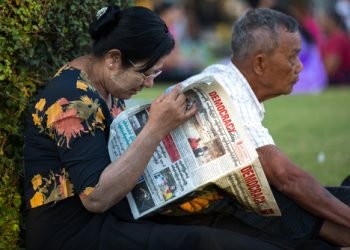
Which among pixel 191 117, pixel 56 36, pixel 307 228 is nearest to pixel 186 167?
pixel 191 117

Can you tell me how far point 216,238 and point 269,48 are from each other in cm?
131

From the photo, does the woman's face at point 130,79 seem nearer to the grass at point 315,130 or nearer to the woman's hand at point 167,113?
the woman's hand at point 167,113

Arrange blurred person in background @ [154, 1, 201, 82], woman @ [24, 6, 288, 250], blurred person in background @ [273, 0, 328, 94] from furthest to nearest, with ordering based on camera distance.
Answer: blurred person in background @ [154, 1, 201, 82] → blurred person in background @ [273, 0, 328, 94] → woman @ [24, 6, 288, 250]

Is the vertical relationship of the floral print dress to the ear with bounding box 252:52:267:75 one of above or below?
below

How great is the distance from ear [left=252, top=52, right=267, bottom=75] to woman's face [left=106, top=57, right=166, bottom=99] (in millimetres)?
746

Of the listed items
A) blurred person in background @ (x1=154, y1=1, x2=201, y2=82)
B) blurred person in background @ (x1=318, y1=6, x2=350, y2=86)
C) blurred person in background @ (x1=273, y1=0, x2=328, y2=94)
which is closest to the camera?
blurred person in background @ (x1=273, y1=0, x2=328, y2=94)

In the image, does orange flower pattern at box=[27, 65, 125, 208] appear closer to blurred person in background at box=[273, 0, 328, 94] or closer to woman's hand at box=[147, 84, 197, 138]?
woman's hand at box=[147, 84, 197, 138]

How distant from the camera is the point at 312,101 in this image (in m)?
11.6

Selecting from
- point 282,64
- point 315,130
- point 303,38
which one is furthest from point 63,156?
point 303,38

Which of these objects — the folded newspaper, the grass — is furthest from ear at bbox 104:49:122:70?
the grass

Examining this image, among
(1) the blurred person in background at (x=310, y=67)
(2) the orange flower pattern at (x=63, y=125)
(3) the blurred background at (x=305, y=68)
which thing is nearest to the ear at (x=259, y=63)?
(2) the orange flower pattern at (x=63, y=125)

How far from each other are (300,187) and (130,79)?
0.91m

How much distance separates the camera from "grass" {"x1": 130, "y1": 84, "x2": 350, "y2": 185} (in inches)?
261

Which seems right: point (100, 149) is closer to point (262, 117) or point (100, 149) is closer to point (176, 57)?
point (262, 117)
